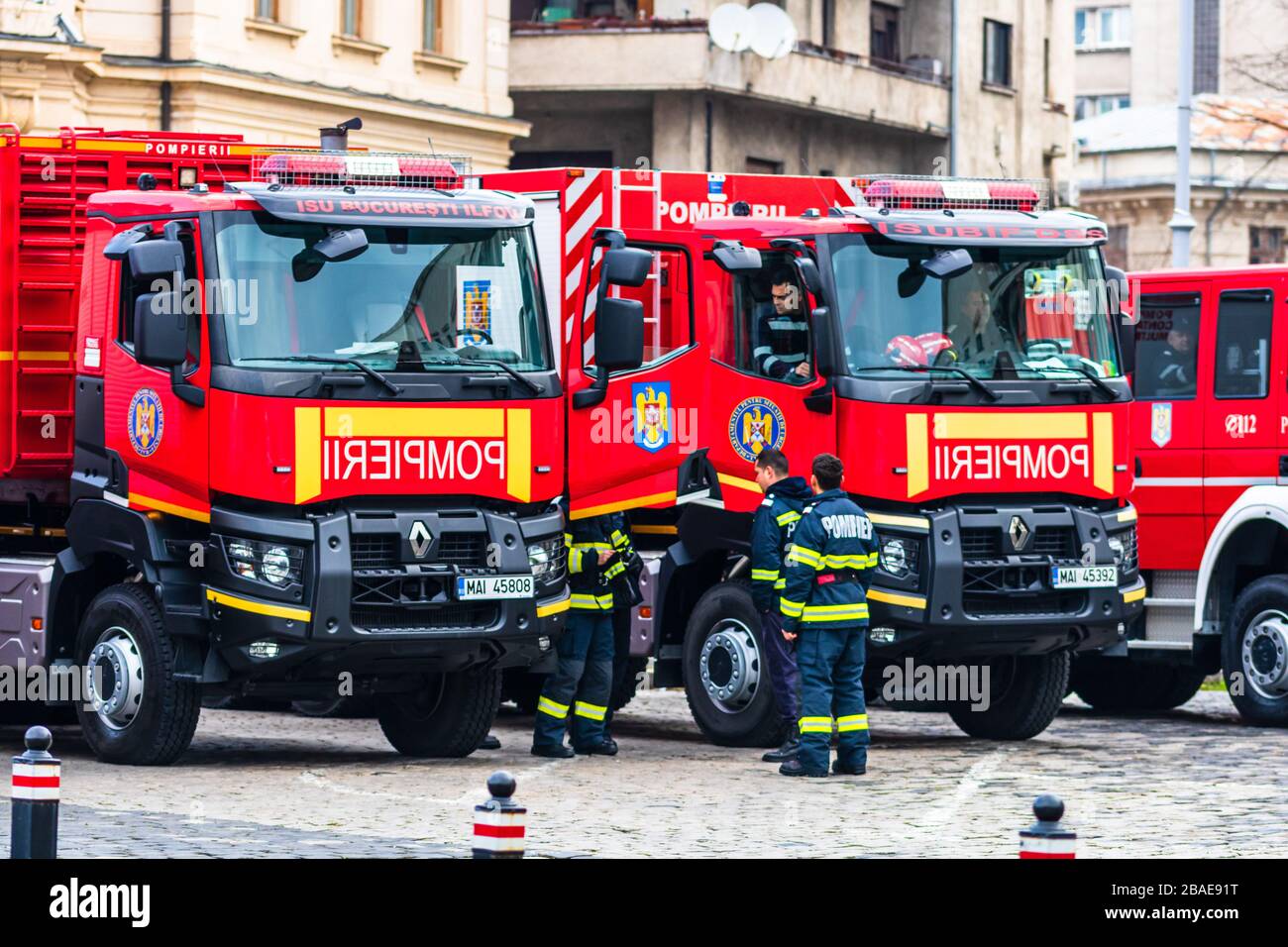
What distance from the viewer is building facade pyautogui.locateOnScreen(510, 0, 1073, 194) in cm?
3972

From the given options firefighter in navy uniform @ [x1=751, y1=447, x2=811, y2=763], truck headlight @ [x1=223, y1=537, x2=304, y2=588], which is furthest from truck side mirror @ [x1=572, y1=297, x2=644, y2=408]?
truck headlight @ [x1=223, y1=537, x2=304, y2=588]

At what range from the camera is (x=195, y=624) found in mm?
14797

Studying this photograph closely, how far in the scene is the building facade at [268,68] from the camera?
→ 94.1ft

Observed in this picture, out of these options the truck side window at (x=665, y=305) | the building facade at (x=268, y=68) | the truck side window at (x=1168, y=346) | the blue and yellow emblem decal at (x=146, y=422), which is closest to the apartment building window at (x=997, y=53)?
the building facade at (x=268, y=68)

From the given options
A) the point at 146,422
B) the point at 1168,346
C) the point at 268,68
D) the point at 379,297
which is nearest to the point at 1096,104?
the point at 268,68

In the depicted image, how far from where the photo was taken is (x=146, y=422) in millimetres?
15039

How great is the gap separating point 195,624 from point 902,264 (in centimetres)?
457

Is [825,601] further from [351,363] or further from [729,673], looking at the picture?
[351,363]

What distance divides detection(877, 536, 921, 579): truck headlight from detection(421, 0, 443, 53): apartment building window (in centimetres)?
2043

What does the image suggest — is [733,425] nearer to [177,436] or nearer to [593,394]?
[593,394]

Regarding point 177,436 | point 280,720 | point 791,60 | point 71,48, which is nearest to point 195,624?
point 177,436

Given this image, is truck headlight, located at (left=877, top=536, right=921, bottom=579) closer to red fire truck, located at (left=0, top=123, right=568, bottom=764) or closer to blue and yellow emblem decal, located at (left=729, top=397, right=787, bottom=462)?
blue and yellow emblem decal, located at (left=729, top=397, right=787, bottom=462)

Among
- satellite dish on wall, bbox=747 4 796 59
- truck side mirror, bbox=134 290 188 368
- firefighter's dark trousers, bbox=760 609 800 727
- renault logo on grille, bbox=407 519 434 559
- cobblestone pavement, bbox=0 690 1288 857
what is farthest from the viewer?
satellite dish on wall, bbox=747 4 796 59

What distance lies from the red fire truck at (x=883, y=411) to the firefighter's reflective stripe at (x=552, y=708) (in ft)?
3.52
